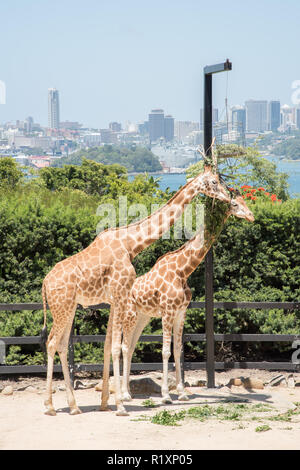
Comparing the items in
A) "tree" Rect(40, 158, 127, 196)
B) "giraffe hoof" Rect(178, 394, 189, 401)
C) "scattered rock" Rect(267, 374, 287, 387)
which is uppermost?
"tree" Rect(40, 158, 127, 196)

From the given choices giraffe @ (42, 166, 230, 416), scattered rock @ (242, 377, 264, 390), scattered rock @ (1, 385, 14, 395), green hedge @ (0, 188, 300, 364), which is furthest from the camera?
green hedge @ (0, 188, 300, 364)

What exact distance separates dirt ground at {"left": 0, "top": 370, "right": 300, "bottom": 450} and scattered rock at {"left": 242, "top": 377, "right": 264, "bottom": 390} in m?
0.22

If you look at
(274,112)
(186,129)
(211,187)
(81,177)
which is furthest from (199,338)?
(274,112)

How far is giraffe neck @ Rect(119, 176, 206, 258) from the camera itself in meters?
8.79

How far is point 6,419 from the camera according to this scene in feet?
27.6

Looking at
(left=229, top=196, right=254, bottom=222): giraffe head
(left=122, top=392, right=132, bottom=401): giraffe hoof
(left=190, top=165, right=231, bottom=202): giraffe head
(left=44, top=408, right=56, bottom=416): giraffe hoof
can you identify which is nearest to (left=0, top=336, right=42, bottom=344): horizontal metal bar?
(left=122, top=392, right=132, bottom=401): giraffe hoof

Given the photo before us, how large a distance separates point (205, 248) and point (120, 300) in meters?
1.55

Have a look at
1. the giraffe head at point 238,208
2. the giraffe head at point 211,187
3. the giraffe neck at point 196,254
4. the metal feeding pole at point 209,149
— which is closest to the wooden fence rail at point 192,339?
the metal feeding pole at point 209,149

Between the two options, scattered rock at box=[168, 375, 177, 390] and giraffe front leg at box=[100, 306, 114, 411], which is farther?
scattered rock at box=[168, 375, 177, 390]

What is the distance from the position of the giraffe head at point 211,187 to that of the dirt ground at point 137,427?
2.82 meters

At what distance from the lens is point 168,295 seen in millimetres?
9039

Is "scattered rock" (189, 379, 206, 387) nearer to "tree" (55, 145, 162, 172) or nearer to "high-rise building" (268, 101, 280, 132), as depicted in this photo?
"high-rise building" (268, 101, 280, 132)

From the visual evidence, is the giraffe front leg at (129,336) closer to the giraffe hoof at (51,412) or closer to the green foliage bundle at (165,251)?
the giraffe hoof at (51,412)
